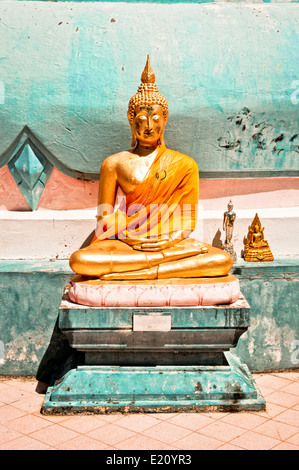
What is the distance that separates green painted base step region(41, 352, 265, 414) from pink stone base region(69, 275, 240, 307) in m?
0.41

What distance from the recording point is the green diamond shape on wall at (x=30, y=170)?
4.55 m

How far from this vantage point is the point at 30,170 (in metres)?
4.55

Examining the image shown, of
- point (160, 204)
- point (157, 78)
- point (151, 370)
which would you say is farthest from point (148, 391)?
point (157, 78)

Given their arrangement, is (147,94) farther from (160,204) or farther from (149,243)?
(149,243)

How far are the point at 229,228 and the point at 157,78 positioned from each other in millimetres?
1205

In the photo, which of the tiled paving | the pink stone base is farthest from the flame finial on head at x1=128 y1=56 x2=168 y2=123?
the tiled paving

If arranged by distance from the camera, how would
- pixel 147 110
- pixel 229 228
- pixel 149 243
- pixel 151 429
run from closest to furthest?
1. pixel 151 429
2. pixel 149 243
3. pixel 147 110
4. pixel 229 228

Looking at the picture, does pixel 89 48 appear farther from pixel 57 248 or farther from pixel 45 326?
pixel 45 326

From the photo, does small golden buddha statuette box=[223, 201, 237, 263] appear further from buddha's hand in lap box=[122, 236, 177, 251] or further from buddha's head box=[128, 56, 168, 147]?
buddha's head box=[128, 56, 168, 147]

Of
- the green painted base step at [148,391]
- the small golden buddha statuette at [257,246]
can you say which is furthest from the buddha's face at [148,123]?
the green painted base step at [148,391]

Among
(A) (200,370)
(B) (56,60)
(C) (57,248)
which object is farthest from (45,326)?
(B) (56,60)

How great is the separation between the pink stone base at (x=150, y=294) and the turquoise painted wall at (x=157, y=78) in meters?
1.16

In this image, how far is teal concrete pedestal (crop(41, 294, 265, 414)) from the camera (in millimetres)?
3707

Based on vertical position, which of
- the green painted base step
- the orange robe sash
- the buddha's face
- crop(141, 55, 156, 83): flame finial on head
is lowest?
the green painted base step
